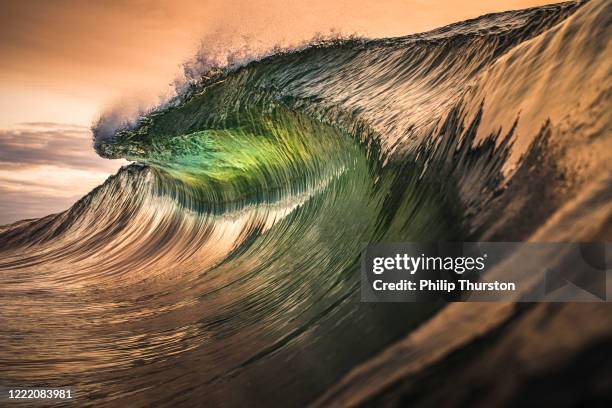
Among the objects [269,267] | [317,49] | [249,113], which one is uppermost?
[317,49]

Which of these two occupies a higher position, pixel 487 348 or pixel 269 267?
pixel 269 267

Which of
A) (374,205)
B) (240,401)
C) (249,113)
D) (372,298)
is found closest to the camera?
(240,401)

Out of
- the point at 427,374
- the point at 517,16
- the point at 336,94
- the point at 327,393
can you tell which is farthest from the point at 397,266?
the point at 517,16

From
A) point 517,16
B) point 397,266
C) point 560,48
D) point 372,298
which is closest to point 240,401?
point 372,298

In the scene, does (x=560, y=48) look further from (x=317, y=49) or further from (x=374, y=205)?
(x=317, y=49)

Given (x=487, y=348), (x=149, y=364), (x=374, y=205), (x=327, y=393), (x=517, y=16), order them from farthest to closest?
(x=517, y=16), (x=374, y=205), (x=149, y=364), (x=327, y=393), (x=487, y=348)

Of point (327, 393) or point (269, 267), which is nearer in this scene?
point (327, 393)

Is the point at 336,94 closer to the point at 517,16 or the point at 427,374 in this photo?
the point at 517,16
